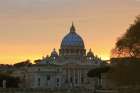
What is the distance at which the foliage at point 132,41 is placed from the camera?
261ft

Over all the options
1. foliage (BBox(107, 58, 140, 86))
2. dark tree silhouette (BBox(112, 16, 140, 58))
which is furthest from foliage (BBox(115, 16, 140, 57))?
foliage (BBox(107, 58, 140, 86))

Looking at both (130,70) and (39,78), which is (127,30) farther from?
(39,78)

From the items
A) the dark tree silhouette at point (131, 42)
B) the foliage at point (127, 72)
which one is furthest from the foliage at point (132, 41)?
the foliage at point (127, 72)

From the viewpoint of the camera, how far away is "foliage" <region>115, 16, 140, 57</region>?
79.4 metres

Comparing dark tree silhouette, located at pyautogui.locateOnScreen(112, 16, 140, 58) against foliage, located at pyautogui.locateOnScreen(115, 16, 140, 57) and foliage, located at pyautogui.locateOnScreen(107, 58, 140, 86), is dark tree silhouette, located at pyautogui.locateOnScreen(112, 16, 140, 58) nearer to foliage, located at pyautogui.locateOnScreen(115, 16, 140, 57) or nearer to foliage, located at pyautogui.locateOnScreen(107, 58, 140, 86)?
foliage, located at pyautogui.locateOnScreen(115, 16, 140, 57)

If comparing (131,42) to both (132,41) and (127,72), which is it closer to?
(132,41)

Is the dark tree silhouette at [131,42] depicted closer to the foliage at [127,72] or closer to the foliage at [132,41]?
the foliage at [132,41]

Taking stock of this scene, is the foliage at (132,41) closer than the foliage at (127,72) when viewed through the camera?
No

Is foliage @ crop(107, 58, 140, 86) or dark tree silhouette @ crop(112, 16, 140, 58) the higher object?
dark tree silhouette @ crop(112, 16, 140, 58)

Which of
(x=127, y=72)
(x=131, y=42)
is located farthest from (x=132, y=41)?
(x=127, y=72)

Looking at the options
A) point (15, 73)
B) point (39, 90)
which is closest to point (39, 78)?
point (15, 73)

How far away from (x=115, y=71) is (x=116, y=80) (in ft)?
2.66

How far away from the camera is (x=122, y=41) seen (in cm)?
8200

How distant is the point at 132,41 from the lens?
8000 centimetres
